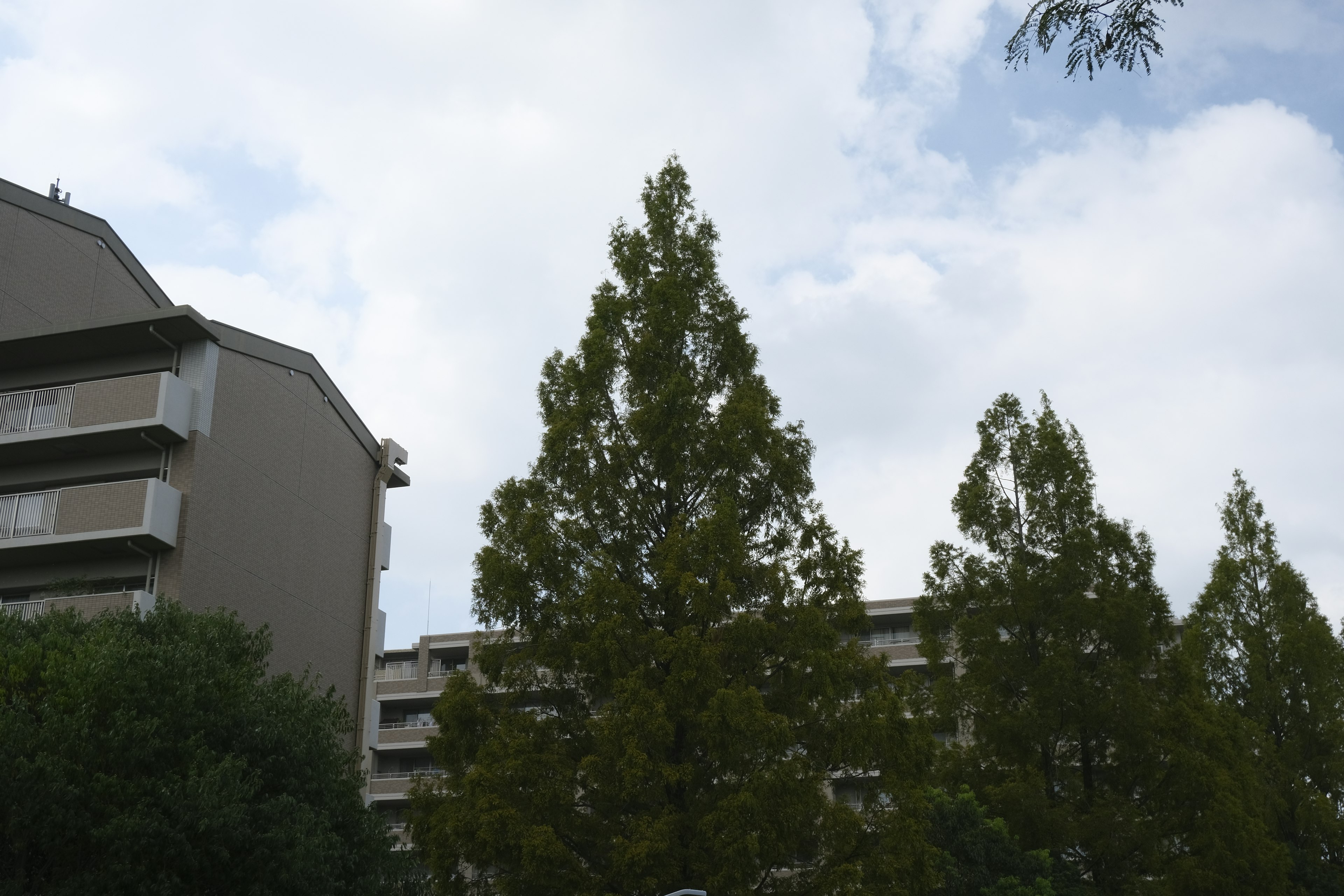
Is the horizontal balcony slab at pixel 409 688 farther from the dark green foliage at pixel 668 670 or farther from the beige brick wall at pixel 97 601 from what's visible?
the dark green foliage at pixel 668 670

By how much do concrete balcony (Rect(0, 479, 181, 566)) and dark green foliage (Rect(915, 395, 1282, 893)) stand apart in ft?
52.8

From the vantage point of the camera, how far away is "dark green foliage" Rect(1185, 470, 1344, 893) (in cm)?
2747

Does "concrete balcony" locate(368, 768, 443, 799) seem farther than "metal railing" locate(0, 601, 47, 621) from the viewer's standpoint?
Yes

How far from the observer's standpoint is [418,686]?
57781 millimetres

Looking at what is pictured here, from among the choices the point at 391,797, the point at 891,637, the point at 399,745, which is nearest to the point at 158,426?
the point at 391,797

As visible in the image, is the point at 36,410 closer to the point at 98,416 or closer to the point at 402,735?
the point at 98,416

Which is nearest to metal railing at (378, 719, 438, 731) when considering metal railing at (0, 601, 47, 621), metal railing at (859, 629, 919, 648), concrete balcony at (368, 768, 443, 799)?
concrete balcony at (368, 768, 443, 799)

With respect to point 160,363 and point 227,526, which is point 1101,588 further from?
point 160,363

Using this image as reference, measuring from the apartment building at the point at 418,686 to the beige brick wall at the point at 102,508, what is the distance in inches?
1057

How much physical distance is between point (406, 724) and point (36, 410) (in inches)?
1323

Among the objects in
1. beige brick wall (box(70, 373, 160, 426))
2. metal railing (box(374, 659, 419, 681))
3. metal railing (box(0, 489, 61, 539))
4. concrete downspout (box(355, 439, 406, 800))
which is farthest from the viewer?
metal railing (box(374, 659, 419, 681))

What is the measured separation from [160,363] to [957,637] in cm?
1887

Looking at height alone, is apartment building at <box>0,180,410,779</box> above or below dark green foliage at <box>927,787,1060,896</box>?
above

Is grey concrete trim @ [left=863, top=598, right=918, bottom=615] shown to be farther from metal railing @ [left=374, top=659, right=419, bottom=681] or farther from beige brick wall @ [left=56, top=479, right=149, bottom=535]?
beige brick wall @ [left=56, top=479, right=149, bottom=535]
